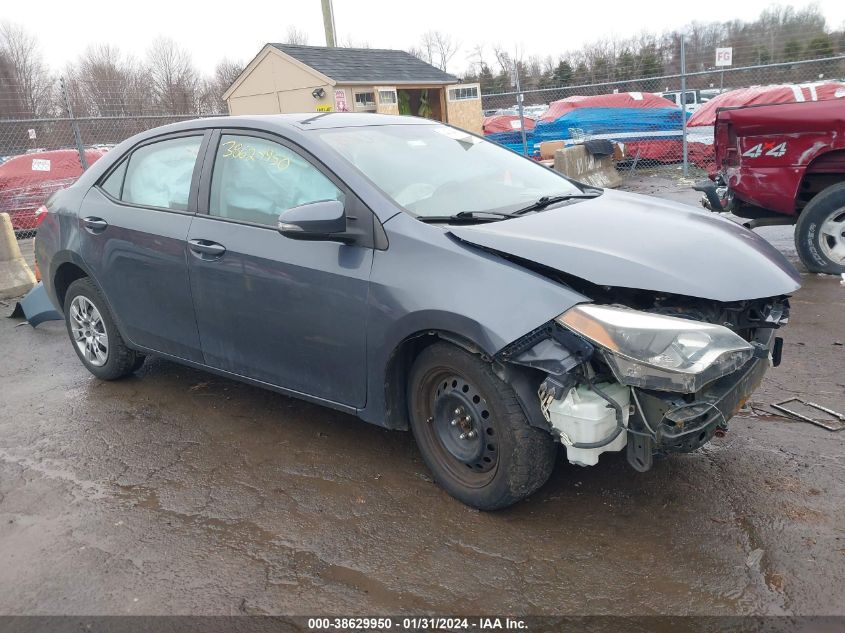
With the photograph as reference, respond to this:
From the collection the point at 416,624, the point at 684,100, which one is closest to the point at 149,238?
the point at 416,624

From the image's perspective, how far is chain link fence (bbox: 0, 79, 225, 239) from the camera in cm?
1258

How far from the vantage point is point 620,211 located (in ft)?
11.5

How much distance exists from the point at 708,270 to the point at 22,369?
5132mm

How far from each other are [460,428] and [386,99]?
15.0 m

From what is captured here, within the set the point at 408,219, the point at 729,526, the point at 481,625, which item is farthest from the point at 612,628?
the point at 408,219

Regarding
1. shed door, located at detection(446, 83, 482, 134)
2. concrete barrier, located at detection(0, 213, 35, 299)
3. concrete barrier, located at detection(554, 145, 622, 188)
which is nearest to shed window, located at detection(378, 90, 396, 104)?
shed door, located at detection(446, 83, 482, 134)

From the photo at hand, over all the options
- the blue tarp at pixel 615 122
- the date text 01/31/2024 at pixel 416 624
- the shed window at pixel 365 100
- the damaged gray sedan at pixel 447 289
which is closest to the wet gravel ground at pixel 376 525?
the date text 01/31/2024 at pixel 416 624

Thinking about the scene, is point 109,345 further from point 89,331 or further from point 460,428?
point 460,428

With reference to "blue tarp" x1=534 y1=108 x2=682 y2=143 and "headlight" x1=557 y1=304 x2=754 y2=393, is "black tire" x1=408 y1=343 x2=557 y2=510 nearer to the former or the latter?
"headlight" x1=557 y1=304 x2=754 y2=393

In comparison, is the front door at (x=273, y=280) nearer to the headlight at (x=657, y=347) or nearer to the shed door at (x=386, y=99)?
the headlight at (x=657, y=347)

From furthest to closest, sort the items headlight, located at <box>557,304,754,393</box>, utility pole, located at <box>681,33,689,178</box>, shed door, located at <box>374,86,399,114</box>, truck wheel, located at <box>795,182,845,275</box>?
shed door, located at <box>374,86,399,114</box>
utility pole, located at <box>681,33,689,178</box>
truck wheel, located at <box>795,182,845,275</box>
headlight, located at <box>557,304,754,393</box>

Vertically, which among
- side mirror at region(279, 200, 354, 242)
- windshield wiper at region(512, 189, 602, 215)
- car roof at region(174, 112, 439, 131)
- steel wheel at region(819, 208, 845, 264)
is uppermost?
car roof at region(174, 112, 439, 131)

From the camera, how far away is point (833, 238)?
6.44m

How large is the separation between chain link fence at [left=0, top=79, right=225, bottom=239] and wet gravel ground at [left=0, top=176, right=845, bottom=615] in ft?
28.0
